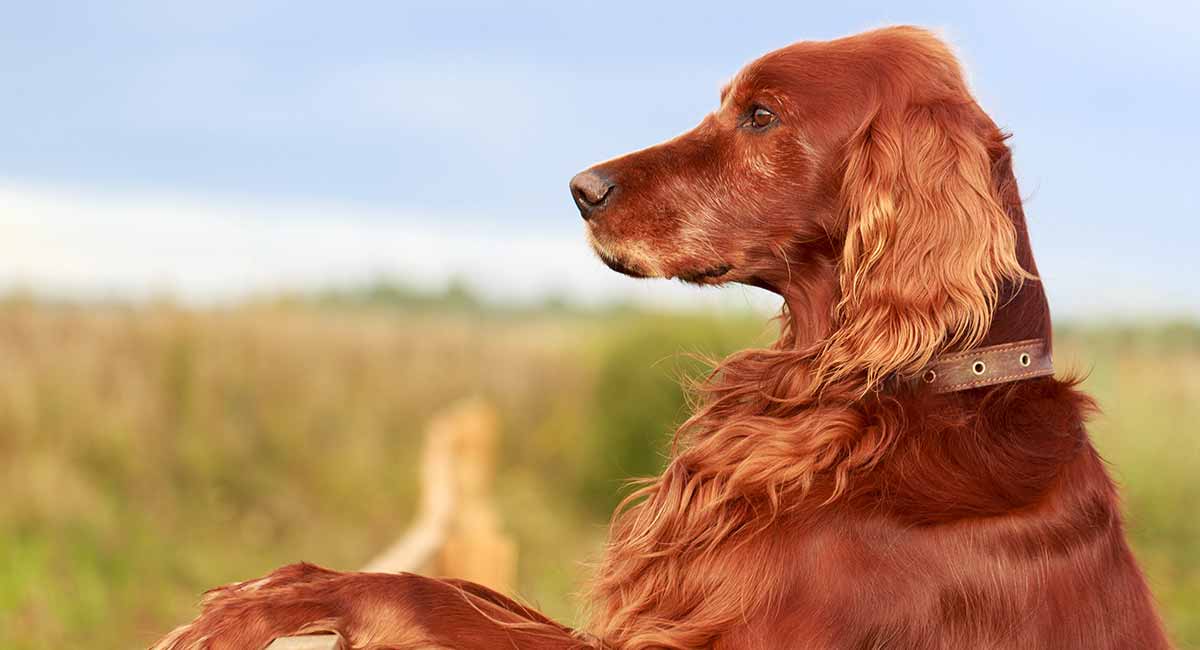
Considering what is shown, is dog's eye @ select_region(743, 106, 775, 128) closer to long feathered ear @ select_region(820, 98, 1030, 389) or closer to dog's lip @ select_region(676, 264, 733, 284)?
Result: long feathered ear @ select_region(820, 98, 1030, 389)

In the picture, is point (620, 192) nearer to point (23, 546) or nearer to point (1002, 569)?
point (1002, 569)

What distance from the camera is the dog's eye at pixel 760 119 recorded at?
9.17 ft

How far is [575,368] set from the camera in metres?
13.2

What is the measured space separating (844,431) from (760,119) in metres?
0.77

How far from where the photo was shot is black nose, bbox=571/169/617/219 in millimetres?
2926

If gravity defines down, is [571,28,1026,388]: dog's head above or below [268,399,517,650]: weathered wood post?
above

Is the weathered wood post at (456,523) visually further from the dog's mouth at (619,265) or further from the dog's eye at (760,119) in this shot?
the dog's eye at (760,119)

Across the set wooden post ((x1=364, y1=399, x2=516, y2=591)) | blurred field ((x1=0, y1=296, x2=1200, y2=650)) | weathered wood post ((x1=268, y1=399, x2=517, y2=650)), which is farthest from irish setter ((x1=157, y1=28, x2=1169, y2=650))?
blurred field ((x1=0, y1=296, x2=1200, y2=650))

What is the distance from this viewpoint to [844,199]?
2.73 m

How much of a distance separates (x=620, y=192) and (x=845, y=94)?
22.7 inches

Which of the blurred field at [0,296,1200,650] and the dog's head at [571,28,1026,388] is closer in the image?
the dog's head at [571,28,1026,388]

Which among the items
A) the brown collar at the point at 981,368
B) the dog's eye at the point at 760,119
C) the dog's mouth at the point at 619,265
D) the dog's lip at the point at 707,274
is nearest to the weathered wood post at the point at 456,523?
the dog's mouth at the point at 619,265

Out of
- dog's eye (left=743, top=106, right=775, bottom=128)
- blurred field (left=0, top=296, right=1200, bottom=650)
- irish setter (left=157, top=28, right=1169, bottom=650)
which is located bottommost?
blurred field (left=0, top=296, right=1200, bottom=650)

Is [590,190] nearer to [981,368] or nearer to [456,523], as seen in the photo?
[981,368]
